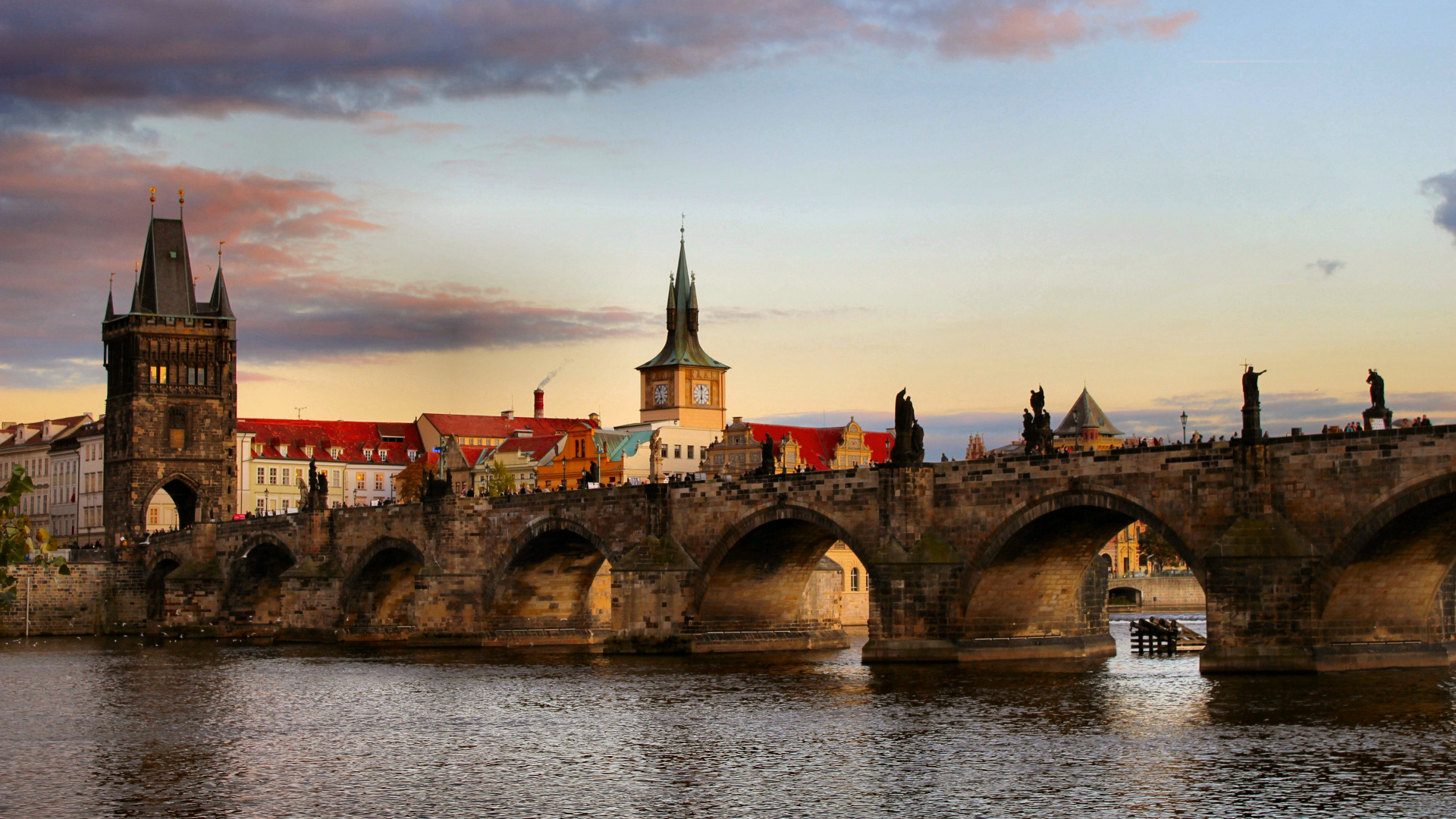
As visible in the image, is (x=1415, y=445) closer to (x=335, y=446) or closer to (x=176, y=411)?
(x=176, y=411)

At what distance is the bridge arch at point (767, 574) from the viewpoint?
168 feet

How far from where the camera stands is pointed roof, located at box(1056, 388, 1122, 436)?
12488cm

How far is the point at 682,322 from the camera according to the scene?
12294 centimetres

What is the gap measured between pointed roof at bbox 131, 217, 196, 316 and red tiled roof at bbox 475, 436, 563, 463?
25482mm

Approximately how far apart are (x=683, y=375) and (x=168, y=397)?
120 ft

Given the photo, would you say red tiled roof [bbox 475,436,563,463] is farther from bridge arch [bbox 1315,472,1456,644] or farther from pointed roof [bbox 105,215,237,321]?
bridge arch [bbox 1315,472,1456,644]

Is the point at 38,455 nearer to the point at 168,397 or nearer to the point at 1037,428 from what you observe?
the point at 168,397

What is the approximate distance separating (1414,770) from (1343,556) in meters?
11.0

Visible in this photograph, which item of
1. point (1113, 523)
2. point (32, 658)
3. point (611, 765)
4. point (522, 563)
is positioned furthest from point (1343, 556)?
point (32, 658)

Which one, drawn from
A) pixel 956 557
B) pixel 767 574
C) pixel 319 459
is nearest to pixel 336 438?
pixel 319 459

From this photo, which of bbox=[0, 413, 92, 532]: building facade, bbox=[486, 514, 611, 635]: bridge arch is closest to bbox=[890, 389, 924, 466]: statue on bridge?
bbox=[486, 514, 611, 635]: bridge arch

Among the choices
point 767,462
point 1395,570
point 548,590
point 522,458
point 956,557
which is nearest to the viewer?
point 1395,570

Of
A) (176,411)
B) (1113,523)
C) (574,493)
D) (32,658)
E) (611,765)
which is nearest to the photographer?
(611,765)

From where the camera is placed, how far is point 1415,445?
35.4 meters
